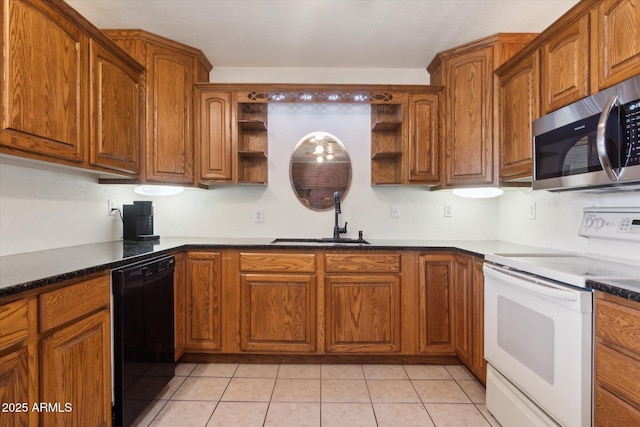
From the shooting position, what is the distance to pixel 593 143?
4.85 ft

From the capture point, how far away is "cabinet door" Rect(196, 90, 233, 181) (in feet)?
8.61

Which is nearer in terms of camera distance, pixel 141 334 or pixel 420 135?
pixel 141 334

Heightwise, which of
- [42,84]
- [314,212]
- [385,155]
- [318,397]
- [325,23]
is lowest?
[318,397]

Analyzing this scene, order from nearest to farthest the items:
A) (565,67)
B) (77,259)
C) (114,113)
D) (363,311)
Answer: (77,259), (565,67), (114,113), (363,311)

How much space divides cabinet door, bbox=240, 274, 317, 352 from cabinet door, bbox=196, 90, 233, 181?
914mm

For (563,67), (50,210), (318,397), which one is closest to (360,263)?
(318,397)

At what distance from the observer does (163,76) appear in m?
2.45

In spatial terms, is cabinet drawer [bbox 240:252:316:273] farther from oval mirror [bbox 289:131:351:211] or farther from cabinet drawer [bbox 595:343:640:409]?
cabinet drawer [bbox 595:343:640:409]

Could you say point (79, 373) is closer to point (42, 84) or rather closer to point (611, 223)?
point (42, 84)

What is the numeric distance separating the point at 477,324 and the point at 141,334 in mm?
2033

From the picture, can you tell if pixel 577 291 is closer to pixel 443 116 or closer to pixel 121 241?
pixel 443 116

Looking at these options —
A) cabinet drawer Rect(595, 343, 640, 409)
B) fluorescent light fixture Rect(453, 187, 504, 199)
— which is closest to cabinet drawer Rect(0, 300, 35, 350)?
cabinet drawer Rect(595, 343, 640, 409)

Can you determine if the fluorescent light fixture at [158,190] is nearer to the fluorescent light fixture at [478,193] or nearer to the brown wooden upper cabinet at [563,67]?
the fluorescent light fixture at [478,193]

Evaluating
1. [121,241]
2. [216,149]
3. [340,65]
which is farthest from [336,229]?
[121,241]
